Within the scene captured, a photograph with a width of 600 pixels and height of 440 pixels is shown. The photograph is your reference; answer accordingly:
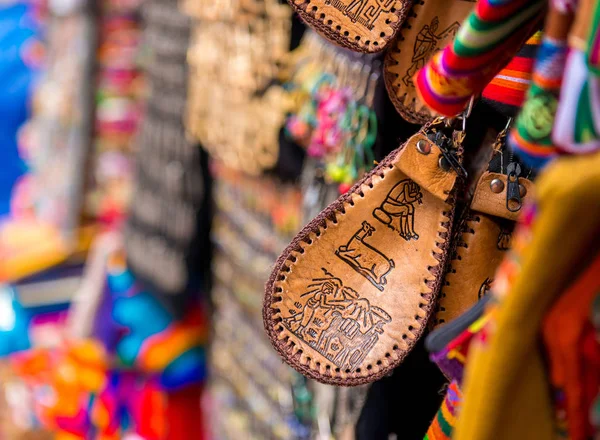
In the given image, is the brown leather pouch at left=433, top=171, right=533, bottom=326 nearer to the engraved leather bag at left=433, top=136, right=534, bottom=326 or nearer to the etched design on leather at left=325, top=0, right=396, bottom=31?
the engraved leather bag at left=433, top=136, right=534, bottom=326

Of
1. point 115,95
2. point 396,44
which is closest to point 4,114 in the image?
point 115,95

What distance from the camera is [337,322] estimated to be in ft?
1.58

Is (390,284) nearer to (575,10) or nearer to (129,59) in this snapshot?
(575,10)

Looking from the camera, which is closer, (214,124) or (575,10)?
(575,10)

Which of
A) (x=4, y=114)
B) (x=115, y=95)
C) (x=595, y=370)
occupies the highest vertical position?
(x=595, y=370)

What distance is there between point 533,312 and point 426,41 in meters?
0.30

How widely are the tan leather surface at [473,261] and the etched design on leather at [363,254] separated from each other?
5 cm

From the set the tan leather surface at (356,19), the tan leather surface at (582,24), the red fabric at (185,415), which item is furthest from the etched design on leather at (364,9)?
the red fabric at (185,415)

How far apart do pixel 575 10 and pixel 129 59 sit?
1422mm

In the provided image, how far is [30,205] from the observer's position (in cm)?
199

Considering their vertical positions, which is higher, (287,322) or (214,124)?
(287,322)

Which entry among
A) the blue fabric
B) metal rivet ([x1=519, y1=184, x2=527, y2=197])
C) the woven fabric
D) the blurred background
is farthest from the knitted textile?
the blue fabric

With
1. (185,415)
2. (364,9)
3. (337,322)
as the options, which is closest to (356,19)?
(364,9)

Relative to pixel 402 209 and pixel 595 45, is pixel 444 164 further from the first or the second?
pixel 595 45
